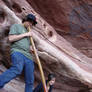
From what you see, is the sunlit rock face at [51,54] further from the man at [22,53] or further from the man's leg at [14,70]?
the man's leg at [14,70]

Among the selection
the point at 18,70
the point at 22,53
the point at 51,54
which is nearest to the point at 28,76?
the point at 18,70

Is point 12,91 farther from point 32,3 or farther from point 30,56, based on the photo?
point 32,3

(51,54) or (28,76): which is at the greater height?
(28,76)

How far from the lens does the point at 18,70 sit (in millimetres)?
3463

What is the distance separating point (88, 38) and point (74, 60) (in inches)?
82.7

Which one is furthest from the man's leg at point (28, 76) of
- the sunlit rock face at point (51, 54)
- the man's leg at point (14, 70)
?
the sunlit rock face at point (51, 54)

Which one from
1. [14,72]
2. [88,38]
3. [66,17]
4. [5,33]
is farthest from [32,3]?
[14,72]

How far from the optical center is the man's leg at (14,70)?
3328mm

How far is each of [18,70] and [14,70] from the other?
0.07 metres

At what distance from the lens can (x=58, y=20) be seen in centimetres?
697

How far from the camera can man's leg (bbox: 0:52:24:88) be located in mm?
3328

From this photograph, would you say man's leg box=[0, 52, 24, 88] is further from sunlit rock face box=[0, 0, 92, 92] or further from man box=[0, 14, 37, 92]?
sunlit rock face box=[0, 0, 92, 92]

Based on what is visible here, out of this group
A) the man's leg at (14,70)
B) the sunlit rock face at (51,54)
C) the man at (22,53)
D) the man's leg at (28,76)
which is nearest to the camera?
the man's leg at (14,70)

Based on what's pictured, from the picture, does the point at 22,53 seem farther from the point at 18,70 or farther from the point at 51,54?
the point at 51,54
